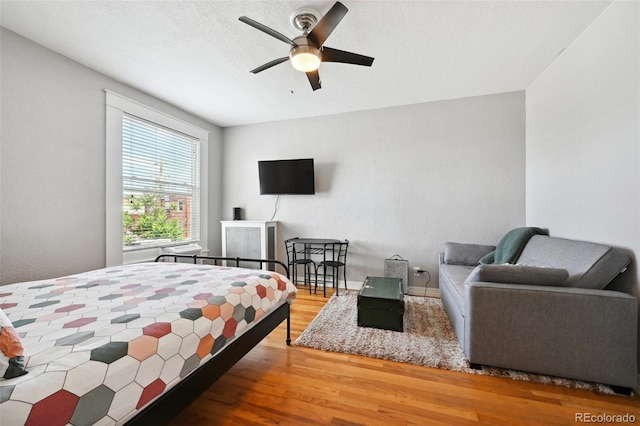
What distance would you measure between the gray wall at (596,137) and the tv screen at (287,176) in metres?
2.90

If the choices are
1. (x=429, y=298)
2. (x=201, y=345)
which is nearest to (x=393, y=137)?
(x=429, y=298)

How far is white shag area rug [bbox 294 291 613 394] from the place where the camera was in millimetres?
1857

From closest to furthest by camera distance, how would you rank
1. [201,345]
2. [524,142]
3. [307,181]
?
[201,345] → [524,142] → [307,181]

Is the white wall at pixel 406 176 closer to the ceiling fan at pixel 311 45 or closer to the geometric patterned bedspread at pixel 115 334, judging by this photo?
the ceiling fan at pixel 311 45

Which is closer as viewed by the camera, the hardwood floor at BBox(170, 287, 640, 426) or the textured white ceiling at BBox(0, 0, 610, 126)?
the hardwood floor at BBox(170, 287, 640, 426)

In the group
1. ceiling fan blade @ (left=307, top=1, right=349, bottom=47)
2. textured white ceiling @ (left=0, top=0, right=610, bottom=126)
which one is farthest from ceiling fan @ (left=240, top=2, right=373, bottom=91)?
textured white ceiling @ (left=0, top=0, right=610, bottom=126)

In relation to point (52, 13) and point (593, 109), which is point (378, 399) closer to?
point (593, 109)

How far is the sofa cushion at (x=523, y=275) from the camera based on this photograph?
5.90ft

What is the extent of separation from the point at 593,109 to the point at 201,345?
Answer: 332cm

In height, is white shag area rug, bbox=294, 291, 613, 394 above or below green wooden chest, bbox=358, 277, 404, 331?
below

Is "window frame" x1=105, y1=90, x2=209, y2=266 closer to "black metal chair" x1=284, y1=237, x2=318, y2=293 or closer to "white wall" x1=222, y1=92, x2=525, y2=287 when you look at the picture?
"white wall" x1=222, y1=92, x2=525, y2=287

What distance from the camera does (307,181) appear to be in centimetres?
404

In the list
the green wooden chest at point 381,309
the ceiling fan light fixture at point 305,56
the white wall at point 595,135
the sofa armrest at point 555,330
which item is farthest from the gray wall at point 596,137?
the ceiling fan light fixture at point 305,56

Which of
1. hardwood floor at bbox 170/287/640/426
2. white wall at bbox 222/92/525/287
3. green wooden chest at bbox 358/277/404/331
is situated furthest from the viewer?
white wall at bbox 222/92/525/287
